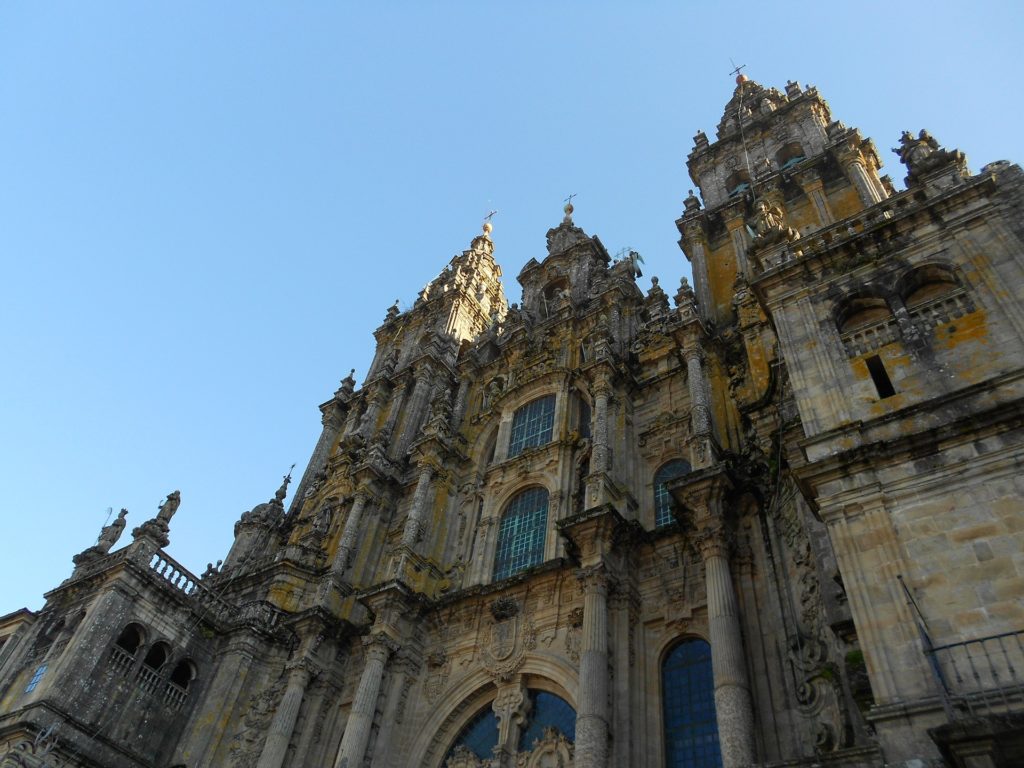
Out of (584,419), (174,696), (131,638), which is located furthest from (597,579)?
(131,638)

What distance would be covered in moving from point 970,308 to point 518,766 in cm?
1254

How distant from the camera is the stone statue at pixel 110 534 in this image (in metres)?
22.9

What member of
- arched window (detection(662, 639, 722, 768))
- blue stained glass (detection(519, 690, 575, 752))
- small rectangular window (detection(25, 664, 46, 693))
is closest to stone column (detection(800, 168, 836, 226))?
arched window (detection(662, 639, 722, 768))

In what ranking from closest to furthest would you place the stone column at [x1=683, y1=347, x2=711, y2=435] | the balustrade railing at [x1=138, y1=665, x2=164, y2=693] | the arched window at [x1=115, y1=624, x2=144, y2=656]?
the stone column at [x1=683, y1=347, x2=711, y2=435], the balustrade railing at [x1=138, y1=665, x2=164, y2=693], the arched window at [x1=115, y1=624, x2=144, y2=656]

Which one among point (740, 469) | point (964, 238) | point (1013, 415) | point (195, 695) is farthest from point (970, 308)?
point (195, 695)

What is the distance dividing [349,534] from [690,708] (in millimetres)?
12217

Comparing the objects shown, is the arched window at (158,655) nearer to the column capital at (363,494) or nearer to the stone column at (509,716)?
the column capital at (363,494)

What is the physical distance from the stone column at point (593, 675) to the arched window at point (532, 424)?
7753 mm

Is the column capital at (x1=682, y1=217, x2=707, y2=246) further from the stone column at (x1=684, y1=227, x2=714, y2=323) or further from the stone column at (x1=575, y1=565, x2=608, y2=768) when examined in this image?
the stone column at (x1=575, y1=565, x2=608, y2=768)

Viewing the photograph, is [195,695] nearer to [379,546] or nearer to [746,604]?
[379,546]

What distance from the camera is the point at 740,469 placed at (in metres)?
17.8

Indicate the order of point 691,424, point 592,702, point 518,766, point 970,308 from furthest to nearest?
point 691,424
point 518,766
point 592,702
point 970,308

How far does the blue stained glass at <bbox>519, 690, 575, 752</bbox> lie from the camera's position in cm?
1753

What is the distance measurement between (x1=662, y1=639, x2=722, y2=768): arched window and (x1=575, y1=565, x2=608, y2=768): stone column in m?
1.58
